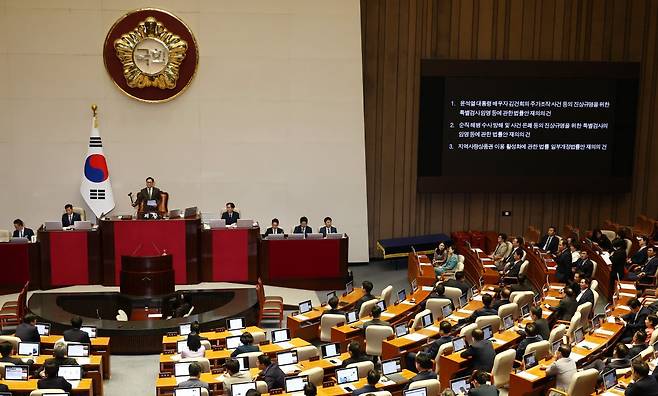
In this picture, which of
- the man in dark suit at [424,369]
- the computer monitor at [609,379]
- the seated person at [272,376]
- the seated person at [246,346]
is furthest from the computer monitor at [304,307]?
the computer monitor at [609,379]

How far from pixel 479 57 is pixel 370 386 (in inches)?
477

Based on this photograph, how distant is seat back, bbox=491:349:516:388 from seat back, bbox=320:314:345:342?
3.19 meters

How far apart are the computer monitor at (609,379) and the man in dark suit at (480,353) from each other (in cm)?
145

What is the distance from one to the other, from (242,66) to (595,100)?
8.26 meters

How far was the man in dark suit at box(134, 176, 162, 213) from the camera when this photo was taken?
51.2ft

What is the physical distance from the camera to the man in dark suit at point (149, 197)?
15.6m

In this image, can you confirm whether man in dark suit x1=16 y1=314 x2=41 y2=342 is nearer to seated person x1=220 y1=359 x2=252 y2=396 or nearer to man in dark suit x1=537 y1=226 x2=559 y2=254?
seated person x1=220 y1=359 x2=252 y2=396

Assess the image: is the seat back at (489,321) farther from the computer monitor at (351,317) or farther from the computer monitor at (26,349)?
the computer monitor at (26,349)

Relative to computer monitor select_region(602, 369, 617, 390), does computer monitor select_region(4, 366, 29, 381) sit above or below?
below

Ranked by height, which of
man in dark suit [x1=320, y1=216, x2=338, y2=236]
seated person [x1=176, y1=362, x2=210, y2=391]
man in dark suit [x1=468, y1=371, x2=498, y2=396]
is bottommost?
seated person [x1=176, y1=362, x2=210, y2=391]

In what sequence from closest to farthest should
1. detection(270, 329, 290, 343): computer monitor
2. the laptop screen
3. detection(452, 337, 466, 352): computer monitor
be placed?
the laptop screen
detection(452, 337, 466, 352): computer monitor
detection(270, 329, 290, 343): computer monitor

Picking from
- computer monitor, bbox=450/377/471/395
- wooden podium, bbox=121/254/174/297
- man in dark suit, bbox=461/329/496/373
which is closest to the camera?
computer monitor, bbox=450/377/471/395

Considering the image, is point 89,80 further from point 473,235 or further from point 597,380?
point 597,380

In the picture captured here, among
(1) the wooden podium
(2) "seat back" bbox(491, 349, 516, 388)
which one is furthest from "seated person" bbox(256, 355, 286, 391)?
(1) the wooden podium
